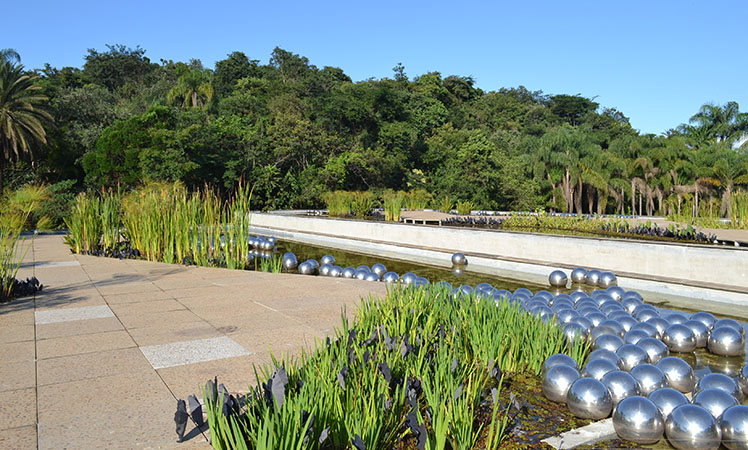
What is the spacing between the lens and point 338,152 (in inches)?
1271

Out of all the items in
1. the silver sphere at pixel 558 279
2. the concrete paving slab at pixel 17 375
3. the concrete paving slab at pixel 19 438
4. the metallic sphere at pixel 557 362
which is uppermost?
the metallic sphere at pixel 557 362

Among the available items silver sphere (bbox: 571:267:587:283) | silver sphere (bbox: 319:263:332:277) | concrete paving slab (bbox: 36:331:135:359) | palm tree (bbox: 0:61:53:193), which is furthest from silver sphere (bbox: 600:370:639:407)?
palm tree (bbox: 0:61:53:193)

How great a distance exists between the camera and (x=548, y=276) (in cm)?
905

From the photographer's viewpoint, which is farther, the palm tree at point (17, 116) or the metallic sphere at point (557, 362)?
the palm tree at point (17, 116)

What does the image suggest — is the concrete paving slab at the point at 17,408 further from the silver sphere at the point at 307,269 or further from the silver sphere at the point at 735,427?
the silver sphere at the point at 307,269

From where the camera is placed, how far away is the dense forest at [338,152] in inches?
1012

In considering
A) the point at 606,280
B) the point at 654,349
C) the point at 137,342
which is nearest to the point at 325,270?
the point at 606,280

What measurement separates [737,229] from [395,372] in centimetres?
1391

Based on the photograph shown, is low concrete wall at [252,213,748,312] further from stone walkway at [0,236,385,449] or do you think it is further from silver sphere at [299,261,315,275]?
stone walkway at [0,236,385,449]

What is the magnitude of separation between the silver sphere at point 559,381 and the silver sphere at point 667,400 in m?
0.44

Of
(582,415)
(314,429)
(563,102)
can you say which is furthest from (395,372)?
(563,102)

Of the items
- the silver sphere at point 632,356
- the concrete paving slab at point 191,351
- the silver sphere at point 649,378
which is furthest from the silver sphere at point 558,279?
the concrete paving slab at point 191,351

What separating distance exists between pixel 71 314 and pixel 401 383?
12.4 feet

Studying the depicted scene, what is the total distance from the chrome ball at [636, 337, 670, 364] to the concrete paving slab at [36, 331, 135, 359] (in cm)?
403
